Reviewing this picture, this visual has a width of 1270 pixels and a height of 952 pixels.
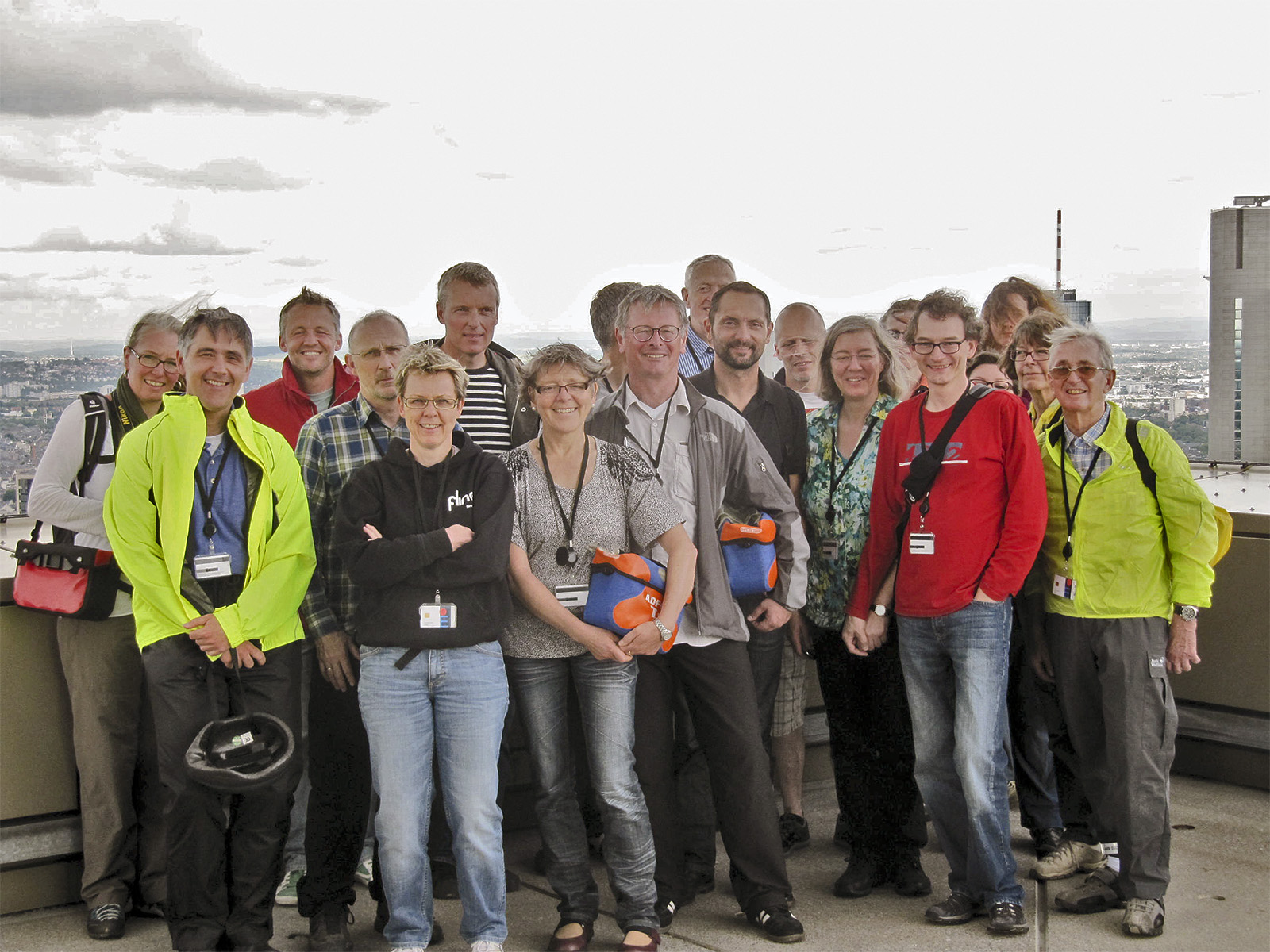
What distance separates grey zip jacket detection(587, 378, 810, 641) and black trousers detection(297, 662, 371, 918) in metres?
1.07

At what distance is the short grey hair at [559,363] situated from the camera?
10.1 ft

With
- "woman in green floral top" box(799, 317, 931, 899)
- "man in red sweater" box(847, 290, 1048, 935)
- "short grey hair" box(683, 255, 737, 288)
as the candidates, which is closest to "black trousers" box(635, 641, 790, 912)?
"woman in green floral top" box(799, 317, 931, 899)

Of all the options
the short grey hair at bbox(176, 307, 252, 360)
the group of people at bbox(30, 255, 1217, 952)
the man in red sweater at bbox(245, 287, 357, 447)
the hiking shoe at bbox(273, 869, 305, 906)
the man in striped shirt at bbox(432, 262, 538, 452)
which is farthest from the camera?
the man in striped shirt at bbox(432, 262, 538, 452)

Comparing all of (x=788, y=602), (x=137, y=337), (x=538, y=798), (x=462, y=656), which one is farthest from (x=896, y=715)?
(x=137, y=337)

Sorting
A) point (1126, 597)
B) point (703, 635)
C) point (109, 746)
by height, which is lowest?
point (109, 746)

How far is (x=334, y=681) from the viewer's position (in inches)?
123

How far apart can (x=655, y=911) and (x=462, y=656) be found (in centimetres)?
105

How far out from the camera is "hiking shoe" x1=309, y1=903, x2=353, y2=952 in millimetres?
3111

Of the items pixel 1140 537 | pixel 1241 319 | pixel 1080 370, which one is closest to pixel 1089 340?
pixel 1080 370

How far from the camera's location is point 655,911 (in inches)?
127

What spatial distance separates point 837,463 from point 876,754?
38.1 inches

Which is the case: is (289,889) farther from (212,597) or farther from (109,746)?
(212,597)

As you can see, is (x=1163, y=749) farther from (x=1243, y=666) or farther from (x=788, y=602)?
(x=1243, y=666)

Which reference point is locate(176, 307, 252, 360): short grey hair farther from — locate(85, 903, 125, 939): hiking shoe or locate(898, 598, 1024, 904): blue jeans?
locate(898, 598, 1024, 904): blue jeans
